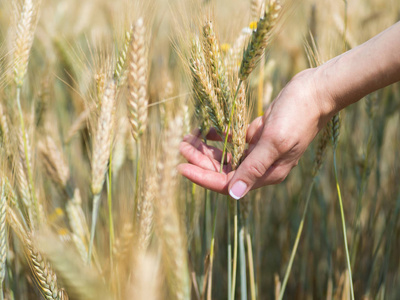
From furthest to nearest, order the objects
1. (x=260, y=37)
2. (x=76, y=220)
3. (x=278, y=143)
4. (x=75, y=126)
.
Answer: (x=75, y=126)
(x=76, y=220)
(x=278, y=143)
(x=260, y=37)

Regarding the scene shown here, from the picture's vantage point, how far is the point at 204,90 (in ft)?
2.71

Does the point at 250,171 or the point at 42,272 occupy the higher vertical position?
the point at 250,171

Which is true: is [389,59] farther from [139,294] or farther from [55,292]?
[55,292]

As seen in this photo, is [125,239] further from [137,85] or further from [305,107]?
[305,107]

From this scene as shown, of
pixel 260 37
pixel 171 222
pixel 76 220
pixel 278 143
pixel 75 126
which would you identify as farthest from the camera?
pixel 75 126

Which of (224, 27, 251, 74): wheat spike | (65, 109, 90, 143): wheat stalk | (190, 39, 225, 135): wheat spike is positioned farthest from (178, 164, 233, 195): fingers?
(65, 109, 90, 143): wheat stalk

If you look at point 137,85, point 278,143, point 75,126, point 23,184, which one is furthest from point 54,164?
point 278,143

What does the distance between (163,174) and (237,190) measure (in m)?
0.24

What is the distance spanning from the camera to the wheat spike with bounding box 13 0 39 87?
0.92m

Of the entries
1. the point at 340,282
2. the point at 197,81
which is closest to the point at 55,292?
the point at 197,81

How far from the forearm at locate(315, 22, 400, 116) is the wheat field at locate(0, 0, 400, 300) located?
0.26 ft

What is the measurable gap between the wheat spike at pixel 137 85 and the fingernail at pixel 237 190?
0.24 metres

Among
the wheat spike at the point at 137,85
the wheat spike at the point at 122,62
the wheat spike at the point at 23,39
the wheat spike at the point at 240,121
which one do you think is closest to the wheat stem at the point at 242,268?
the wheat spike at the point at 240,121

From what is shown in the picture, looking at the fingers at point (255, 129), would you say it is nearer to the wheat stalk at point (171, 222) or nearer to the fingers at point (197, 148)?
the fingers at point (197, 148)
